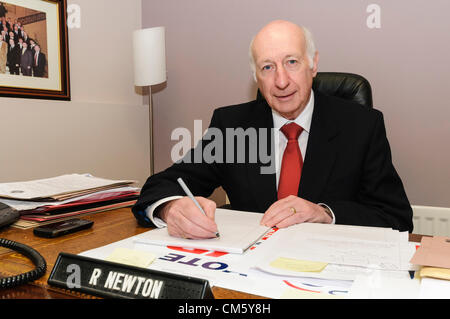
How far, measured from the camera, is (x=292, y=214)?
3.17 feet

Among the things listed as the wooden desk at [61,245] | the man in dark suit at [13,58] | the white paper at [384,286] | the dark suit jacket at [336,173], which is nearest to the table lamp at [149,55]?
the man in dark suit at [13,58]

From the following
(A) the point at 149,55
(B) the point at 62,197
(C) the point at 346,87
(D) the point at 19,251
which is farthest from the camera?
(A) the point at 149,55

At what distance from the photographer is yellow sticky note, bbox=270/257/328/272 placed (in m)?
0.63

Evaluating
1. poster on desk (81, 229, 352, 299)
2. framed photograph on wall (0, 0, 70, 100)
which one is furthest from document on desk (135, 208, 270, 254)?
framed photograph on wall (0, 0, 70, 100)

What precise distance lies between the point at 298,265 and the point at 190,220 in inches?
11.1

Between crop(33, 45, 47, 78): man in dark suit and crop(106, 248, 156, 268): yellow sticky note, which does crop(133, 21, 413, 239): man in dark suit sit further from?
crop(33, 45, 47, 78): man in dark suit

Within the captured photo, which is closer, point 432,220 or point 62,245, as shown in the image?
point 62,245

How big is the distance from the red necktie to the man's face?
0.12 m

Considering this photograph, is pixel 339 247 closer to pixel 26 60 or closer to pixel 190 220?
pixel 190 220

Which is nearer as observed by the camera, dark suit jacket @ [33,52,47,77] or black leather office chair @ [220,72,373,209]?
black leather office chair @ [220,72,373,209]

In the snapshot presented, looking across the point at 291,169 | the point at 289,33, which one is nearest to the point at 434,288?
the point at 291,169

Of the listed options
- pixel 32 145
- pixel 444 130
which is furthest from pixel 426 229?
pixel 32 145

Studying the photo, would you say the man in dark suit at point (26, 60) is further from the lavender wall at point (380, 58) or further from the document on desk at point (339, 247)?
the document on desk at point (339, 247)
